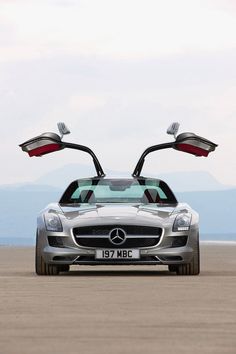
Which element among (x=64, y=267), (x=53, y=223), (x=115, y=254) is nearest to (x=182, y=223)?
(x=115, y=254)

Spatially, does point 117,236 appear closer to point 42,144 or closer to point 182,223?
point 182,223

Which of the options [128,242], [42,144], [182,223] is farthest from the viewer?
[42,144]

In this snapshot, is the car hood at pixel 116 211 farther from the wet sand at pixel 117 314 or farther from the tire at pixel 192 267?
the wet sand at pixel 117 314

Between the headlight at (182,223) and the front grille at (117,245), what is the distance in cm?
25

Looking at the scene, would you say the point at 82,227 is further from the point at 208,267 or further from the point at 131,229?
the point at 208,267

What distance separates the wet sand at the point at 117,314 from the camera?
8.48 metres

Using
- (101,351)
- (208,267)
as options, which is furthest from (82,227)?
(101,351)

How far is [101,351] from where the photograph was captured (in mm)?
8102

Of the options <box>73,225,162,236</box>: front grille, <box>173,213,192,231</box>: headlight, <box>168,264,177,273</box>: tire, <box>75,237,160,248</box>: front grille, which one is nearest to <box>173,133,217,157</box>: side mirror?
<box>168,264,177,273</box>: tire

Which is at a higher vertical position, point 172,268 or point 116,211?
point 116,211

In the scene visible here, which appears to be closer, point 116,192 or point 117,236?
point 117,236

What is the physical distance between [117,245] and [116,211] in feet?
2.18

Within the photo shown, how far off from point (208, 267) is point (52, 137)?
13.0 ft

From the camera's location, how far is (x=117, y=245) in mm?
17672
